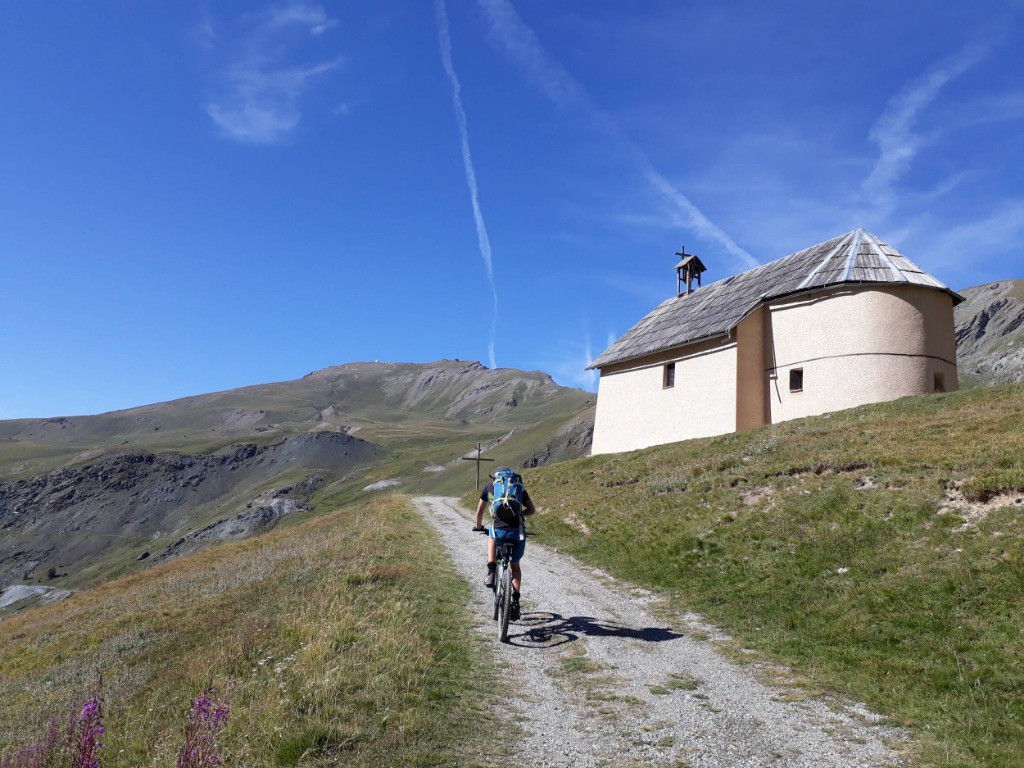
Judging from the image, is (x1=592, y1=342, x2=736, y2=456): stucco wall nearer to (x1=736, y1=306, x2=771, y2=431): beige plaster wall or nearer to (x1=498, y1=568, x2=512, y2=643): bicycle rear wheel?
(x1=736, y1=306, x2=771, y2=431): beige plaster wall

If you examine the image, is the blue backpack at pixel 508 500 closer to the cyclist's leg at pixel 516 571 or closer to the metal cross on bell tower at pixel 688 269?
the cyclist's leg at pixel 516 571

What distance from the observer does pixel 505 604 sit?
9820 millimetres

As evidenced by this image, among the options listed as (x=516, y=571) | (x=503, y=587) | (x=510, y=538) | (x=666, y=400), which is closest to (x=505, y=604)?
(x=503, y=587)

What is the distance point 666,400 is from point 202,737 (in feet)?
107

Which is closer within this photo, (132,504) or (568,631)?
(568,631)

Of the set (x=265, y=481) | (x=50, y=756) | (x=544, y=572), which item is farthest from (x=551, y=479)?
(x=265, y=481)

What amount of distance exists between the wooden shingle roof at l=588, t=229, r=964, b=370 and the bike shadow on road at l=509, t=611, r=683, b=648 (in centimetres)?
2281

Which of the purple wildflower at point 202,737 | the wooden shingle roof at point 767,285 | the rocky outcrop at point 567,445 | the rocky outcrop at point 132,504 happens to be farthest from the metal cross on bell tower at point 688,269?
the rocky outcrop at point 132,504

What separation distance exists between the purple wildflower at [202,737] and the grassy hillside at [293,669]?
726mm

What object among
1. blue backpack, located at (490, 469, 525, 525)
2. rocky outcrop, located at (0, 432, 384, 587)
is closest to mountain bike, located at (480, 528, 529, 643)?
blue backpack, located at (490, 469, 525, 525)

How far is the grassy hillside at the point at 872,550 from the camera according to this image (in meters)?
7.64

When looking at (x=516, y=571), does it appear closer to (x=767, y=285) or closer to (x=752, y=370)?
(x=752, y=370)

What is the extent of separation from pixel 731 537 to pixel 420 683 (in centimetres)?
971

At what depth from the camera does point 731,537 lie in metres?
15.1
